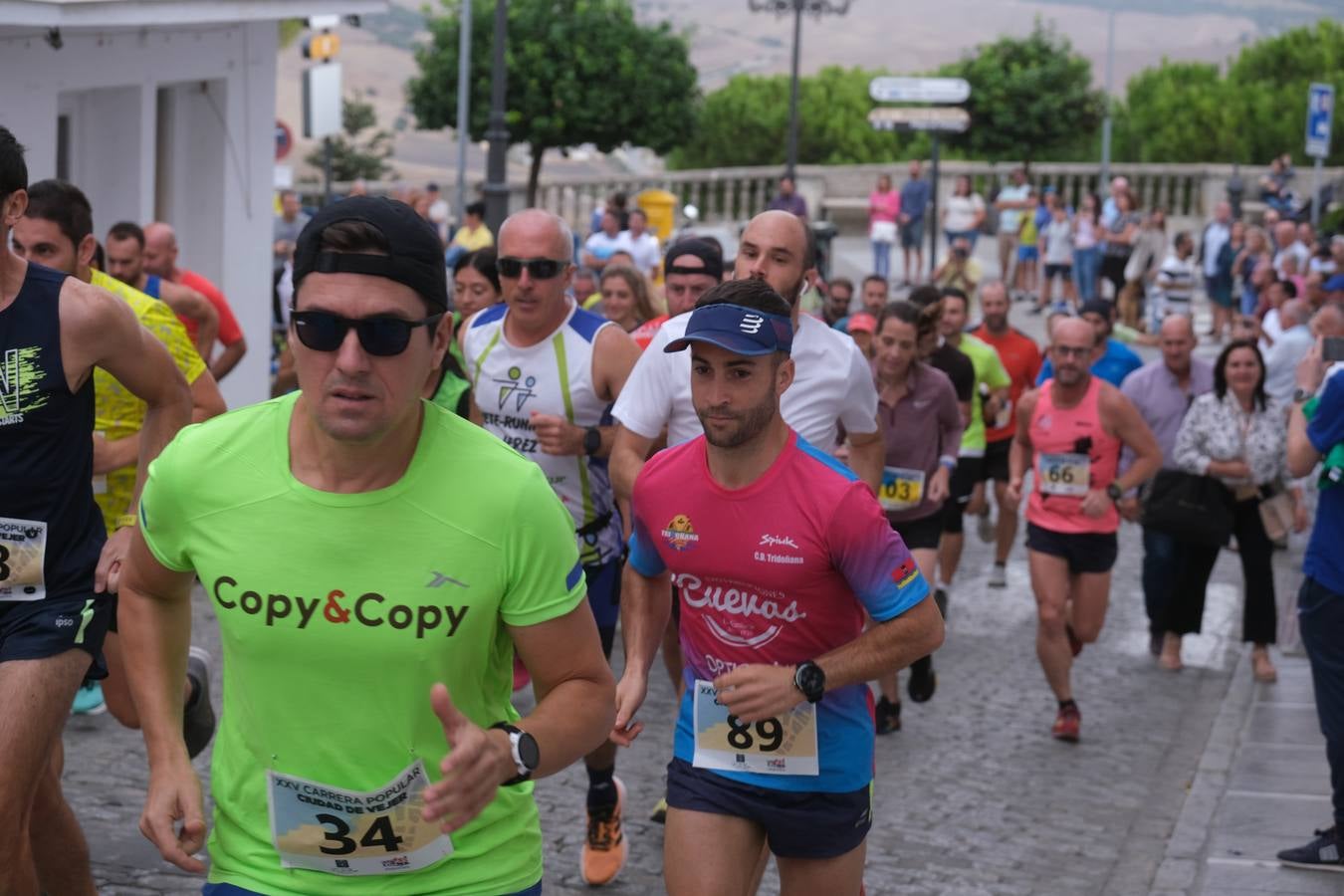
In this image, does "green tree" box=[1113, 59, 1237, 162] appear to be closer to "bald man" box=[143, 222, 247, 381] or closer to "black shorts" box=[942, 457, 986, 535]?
"black shorts" box=[942, 457, 986, 535]

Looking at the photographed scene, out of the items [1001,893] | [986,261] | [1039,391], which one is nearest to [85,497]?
[1001,893]

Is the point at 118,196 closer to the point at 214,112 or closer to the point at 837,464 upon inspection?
the point at 214,112

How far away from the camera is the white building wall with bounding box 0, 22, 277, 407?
12.4 meters

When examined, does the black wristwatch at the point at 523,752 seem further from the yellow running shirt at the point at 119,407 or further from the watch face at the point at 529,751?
the yellow running shirt at the point at 119,407

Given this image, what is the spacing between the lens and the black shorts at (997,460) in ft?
42.3

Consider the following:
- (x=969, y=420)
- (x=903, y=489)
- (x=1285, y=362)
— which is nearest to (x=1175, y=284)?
(x=1285, y=362)

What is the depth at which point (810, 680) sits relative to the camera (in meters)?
4.49

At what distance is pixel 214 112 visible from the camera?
14969mm

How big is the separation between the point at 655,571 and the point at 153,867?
2.45 meters

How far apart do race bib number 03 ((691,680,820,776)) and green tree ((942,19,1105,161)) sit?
41307 mm

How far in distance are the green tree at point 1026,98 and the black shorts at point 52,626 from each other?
4156 centimetres

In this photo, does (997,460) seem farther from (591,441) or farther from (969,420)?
(591,441)

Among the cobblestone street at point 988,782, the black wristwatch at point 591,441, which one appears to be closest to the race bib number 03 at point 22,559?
the cobblestone street at point 988,782

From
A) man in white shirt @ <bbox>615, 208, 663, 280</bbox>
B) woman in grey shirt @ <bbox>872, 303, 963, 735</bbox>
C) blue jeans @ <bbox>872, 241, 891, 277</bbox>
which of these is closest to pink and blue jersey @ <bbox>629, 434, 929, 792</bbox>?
woman in grey shirt @ <bbox>872, 303, 963, 735</bbox>
